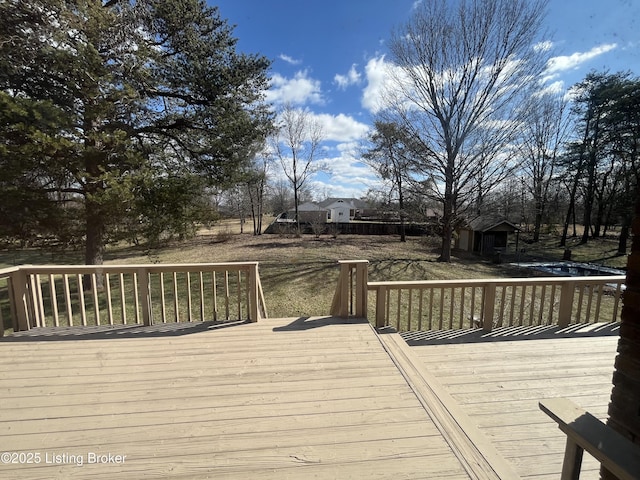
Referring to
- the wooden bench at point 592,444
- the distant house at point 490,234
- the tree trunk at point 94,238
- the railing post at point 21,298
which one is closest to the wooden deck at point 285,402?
the railing post at point 21,298

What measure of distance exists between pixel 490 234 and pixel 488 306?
52.9 feet

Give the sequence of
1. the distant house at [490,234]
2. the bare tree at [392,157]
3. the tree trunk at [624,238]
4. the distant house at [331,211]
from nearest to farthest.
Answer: the bare tree at [392,157]
the tree trunk at [624,238]
the distant house at [490,234]
the distant house at [331,211]

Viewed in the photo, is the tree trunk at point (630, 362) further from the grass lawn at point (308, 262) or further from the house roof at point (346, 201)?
the house roof at point (346, 201)

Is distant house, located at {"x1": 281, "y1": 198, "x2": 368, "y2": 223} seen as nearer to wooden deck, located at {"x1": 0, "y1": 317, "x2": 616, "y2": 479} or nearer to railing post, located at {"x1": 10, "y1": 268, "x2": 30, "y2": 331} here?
railing post, located at {"x1": 10, "y1": 268, "x2": 30, "y2": 331}

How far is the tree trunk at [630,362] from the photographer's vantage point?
102 centimetres

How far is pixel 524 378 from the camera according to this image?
276cm

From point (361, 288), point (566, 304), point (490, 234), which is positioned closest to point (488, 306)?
point (566, 304)

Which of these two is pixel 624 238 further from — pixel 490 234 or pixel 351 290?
pixel 351 290

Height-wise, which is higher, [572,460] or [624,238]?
[572,460]

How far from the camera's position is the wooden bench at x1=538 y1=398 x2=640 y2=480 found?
3.00 feet

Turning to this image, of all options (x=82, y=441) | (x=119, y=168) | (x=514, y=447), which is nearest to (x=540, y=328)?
(x=514, y=447)

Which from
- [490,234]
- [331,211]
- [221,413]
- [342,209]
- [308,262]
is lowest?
[308,262]

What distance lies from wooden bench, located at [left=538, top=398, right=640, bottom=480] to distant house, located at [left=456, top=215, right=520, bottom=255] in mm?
17648

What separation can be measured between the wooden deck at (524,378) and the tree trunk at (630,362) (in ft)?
3.16
